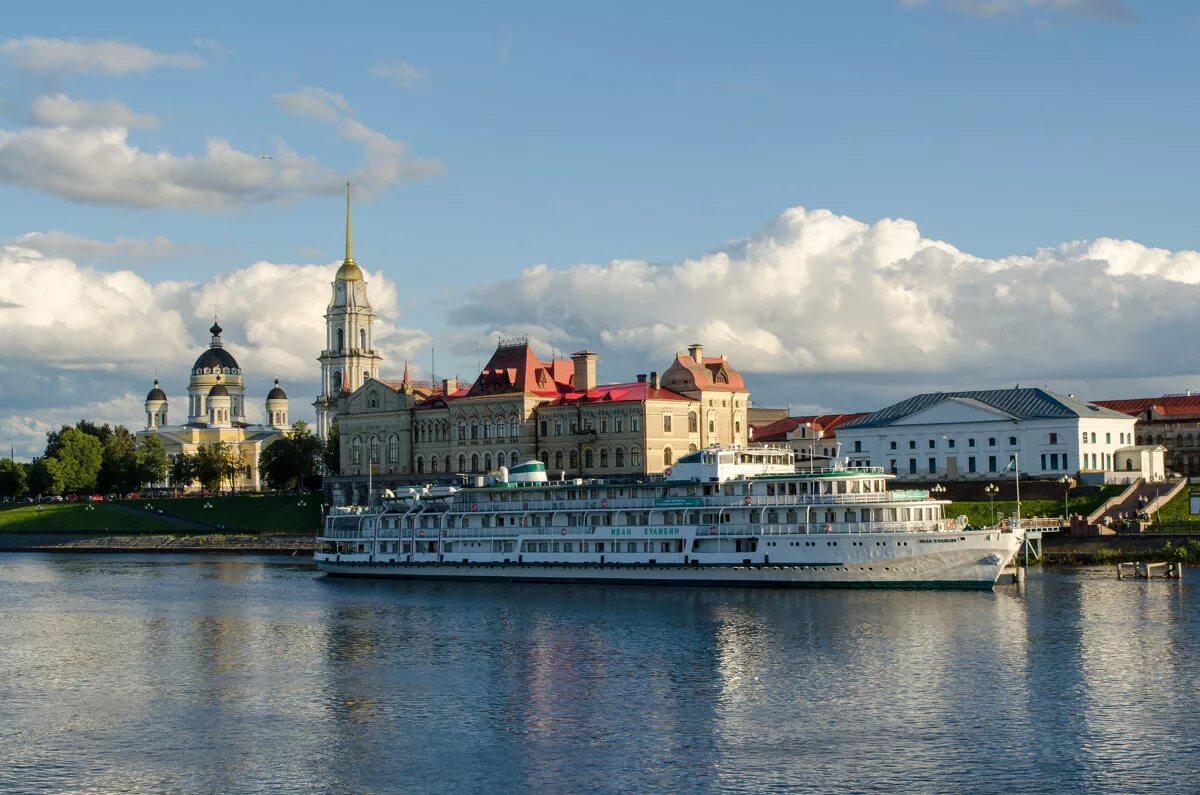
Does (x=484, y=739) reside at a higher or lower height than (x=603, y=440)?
lower

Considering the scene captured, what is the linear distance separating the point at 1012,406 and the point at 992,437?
3.53 meters

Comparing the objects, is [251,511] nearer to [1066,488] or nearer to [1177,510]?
[1066,488]

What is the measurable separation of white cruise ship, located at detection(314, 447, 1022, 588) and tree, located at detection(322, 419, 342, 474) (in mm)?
67678

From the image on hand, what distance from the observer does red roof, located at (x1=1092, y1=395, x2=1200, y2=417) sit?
147125 mm

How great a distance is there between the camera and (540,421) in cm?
15262

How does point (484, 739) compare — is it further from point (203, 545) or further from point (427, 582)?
point (203, 545)

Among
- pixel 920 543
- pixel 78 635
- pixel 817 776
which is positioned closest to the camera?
pixel 817 776

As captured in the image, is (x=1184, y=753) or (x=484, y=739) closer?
(x=1184, y=753)

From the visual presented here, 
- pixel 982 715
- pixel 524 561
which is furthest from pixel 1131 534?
pixel 982 715

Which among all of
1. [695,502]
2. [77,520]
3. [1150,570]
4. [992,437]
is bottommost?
[1150,570]

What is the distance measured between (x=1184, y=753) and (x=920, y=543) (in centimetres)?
4116

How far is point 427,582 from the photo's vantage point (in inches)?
4126

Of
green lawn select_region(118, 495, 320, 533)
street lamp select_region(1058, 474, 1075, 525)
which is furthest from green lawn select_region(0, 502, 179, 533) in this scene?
street lamp select_region(1058, 474, 1075, 525)

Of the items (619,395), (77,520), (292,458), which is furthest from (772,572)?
(292,458)
